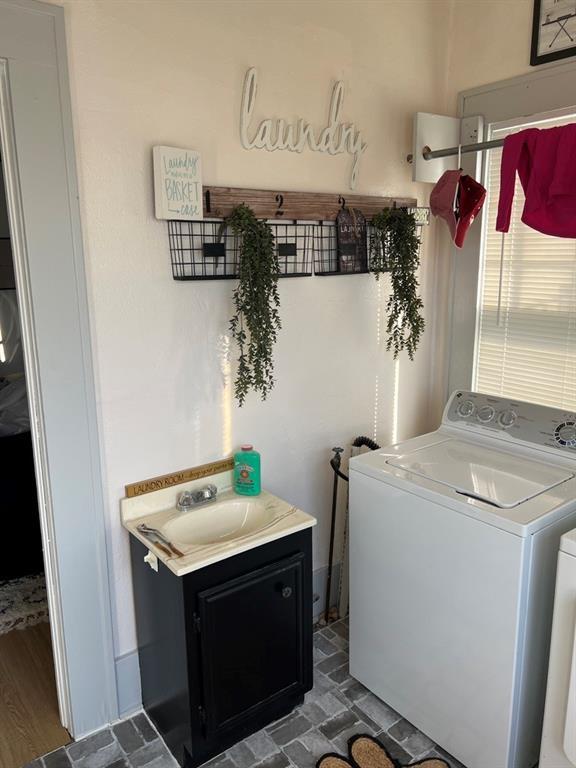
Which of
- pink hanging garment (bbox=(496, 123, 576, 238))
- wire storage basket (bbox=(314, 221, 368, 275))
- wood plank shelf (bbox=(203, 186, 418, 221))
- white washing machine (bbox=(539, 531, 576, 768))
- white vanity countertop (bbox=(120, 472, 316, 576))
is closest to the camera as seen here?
white washing machine (bbox=(539, 531, 576, 768))

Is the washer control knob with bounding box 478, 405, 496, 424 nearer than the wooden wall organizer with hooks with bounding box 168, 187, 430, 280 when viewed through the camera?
No

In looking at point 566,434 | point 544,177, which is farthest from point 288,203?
point 566,434

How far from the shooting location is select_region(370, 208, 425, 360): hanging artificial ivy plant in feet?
7.74

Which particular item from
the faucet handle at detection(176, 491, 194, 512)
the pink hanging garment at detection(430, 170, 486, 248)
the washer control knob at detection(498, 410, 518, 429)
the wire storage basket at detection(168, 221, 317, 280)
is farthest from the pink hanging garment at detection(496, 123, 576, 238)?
the faucet handle at detection(176, 491, 194, 512)

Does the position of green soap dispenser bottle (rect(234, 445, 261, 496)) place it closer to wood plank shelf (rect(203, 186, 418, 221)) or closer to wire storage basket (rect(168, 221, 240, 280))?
wire storage basket (rect(168, 221, 240, 280))

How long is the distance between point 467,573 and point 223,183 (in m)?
1.44

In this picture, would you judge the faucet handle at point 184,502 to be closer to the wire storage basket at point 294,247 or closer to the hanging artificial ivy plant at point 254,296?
the hanging artificial ivy plant at point 254,296

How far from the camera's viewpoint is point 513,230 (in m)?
2.43

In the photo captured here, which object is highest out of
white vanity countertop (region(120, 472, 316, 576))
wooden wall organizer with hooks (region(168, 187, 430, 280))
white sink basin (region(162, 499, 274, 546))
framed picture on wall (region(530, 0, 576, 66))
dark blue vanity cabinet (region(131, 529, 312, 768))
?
framed picture on wall (region(530, 0, 576, 66))

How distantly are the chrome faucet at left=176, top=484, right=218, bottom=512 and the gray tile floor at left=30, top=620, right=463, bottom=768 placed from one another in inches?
30.1

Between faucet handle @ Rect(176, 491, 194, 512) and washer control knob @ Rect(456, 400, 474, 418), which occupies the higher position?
washer control knob @ Rect(456, 400, 474, 418)

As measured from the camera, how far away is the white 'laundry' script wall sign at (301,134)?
206 centimetres

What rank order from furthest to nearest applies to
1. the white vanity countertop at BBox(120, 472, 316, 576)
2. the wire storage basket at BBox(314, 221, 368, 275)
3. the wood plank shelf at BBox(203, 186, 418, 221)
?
the wire storage basket at BBox(314, 221, 368, 275), the wood plank shelf at BBox(203, 186, 418, 221), the white vanity countertop at BBox(120, 472, 316, 576)

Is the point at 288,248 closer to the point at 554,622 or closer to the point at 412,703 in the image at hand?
the point at 554,622
